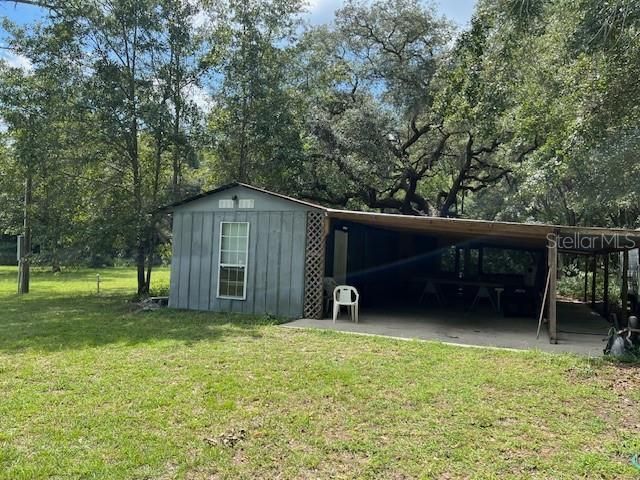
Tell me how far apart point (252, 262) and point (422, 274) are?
7.38 metres

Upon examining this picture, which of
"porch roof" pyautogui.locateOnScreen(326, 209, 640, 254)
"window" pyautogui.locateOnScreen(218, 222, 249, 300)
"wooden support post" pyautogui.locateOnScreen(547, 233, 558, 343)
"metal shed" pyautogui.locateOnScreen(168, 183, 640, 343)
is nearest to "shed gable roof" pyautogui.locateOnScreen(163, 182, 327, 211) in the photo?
"metal shed" pyautogui.locateOnScreen(168, 183, 640, 343)

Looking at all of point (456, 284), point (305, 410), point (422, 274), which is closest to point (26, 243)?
point (422, 274)

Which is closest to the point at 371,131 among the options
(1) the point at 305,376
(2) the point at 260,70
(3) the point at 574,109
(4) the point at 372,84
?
(4) the point at 372,84

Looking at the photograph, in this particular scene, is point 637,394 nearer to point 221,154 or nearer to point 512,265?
point 221,154

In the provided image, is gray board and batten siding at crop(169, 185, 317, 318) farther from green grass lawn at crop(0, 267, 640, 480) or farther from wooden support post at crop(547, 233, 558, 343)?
wooden support post at crop(547, 233, 558, 343)

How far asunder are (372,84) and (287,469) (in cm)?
1493

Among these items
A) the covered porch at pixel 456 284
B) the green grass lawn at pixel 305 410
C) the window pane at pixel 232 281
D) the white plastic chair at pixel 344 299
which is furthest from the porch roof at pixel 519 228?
the window pane at pixel 232 281

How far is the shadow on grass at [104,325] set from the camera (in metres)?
6.94

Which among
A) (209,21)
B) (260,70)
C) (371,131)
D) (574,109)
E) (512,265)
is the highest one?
(209,21)

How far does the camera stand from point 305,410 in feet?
13.9

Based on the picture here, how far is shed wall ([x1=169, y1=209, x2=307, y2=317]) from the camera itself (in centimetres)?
922

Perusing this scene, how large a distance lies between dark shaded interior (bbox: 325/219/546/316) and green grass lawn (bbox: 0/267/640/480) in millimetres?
5326

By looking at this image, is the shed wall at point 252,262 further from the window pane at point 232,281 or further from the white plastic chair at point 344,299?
the white plastic chair at point 344,299

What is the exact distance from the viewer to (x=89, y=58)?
491 inches
